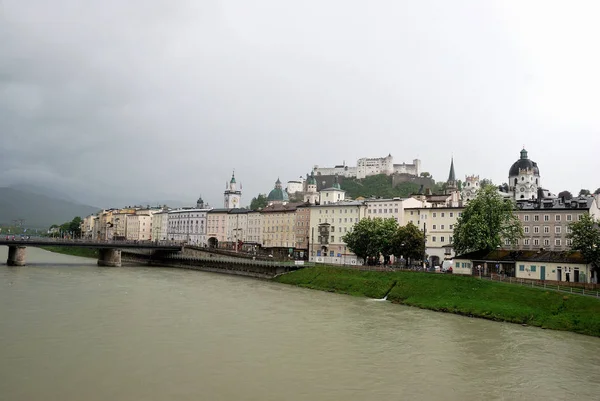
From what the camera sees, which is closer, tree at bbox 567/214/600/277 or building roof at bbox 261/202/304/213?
tree at bbox 567/214/600/277

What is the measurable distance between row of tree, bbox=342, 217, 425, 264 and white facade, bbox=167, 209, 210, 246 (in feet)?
254

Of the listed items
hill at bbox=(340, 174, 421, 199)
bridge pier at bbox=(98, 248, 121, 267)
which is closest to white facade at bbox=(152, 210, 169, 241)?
hill at bbox=(340, 174, 421, 199)

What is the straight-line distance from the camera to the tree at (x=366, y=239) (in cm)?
7550

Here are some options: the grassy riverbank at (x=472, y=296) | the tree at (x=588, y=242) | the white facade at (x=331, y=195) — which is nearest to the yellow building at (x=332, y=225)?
the white facade at (x=331, y=195)

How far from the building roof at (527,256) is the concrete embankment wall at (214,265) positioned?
28.4 m

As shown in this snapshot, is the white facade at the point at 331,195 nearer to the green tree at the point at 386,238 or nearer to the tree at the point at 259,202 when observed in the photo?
the green tree at the point at 386,238

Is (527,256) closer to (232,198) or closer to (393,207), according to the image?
(393,207)

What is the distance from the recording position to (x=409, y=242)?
72562mm

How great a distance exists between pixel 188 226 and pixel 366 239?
301ft

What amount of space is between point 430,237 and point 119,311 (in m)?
55.0

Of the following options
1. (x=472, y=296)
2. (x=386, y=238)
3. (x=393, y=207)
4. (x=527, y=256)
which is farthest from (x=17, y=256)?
(x=527, y=256)

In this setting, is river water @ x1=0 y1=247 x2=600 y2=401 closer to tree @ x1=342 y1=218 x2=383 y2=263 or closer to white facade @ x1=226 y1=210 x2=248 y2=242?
tree @ x1=342 y1=218 x2=383 y2=263

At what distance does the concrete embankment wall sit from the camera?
8216cm

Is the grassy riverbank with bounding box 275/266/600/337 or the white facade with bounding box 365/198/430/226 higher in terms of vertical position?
the white facade with bounding box 365/198/430/226
